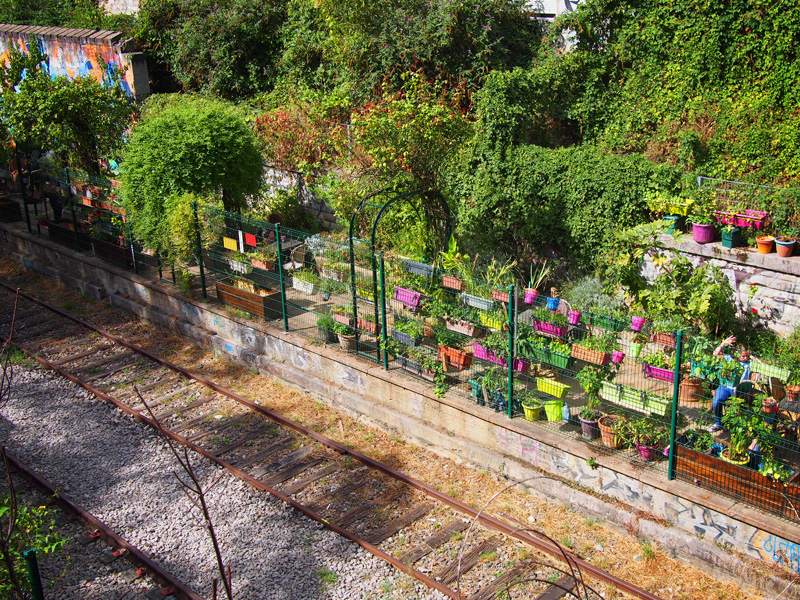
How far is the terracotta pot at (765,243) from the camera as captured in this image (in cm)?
991

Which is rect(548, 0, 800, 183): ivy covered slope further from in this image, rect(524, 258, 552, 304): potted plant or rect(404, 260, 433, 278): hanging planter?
rect(404, 260, 433, 278): hanging planter

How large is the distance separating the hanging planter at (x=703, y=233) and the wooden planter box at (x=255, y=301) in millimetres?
6120

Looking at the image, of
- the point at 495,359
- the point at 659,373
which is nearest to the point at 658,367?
the point at 659,373

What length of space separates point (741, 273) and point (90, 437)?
8.95m

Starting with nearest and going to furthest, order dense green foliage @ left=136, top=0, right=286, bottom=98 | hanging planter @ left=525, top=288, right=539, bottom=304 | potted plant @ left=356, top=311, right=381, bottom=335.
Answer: potted plant @ left=356, top=311, right=381, bottom=335 → hanging planter @ left=525, top=288, right=539, bottom=304 → dense green foliage @ left=136, top=0, right=286, bottom=98

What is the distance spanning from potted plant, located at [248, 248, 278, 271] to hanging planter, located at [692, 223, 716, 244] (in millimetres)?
6125

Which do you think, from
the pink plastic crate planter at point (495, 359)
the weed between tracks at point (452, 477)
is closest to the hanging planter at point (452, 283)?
the pink plastic crate planter at point (495, 359)

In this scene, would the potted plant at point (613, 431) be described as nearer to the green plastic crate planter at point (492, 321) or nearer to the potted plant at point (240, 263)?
the green plastic crate planter at point (492, 321)

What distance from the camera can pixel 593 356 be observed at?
320 inches

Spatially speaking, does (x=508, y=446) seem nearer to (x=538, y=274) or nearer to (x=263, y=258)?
(x=538, y=274)

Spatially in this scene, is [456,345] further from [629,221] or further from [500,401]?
[629,221]

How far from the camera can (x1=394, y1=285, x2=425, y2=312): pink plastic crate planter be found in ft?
32.4

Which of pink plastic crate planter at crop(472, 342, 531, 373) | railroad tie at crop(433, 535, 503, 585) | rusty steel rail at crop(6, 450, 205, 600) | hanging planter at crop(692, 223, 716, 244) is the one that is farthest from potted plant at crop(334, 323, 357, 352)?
hanging planter at crop(692, 223, 716, 244)

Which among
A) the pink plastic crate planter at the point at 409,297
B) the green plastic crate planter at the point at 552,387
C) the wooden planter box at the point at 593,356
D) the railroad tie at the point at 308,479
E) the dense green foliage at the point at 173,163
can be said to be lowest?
the railroad tie at the point at 308,479
